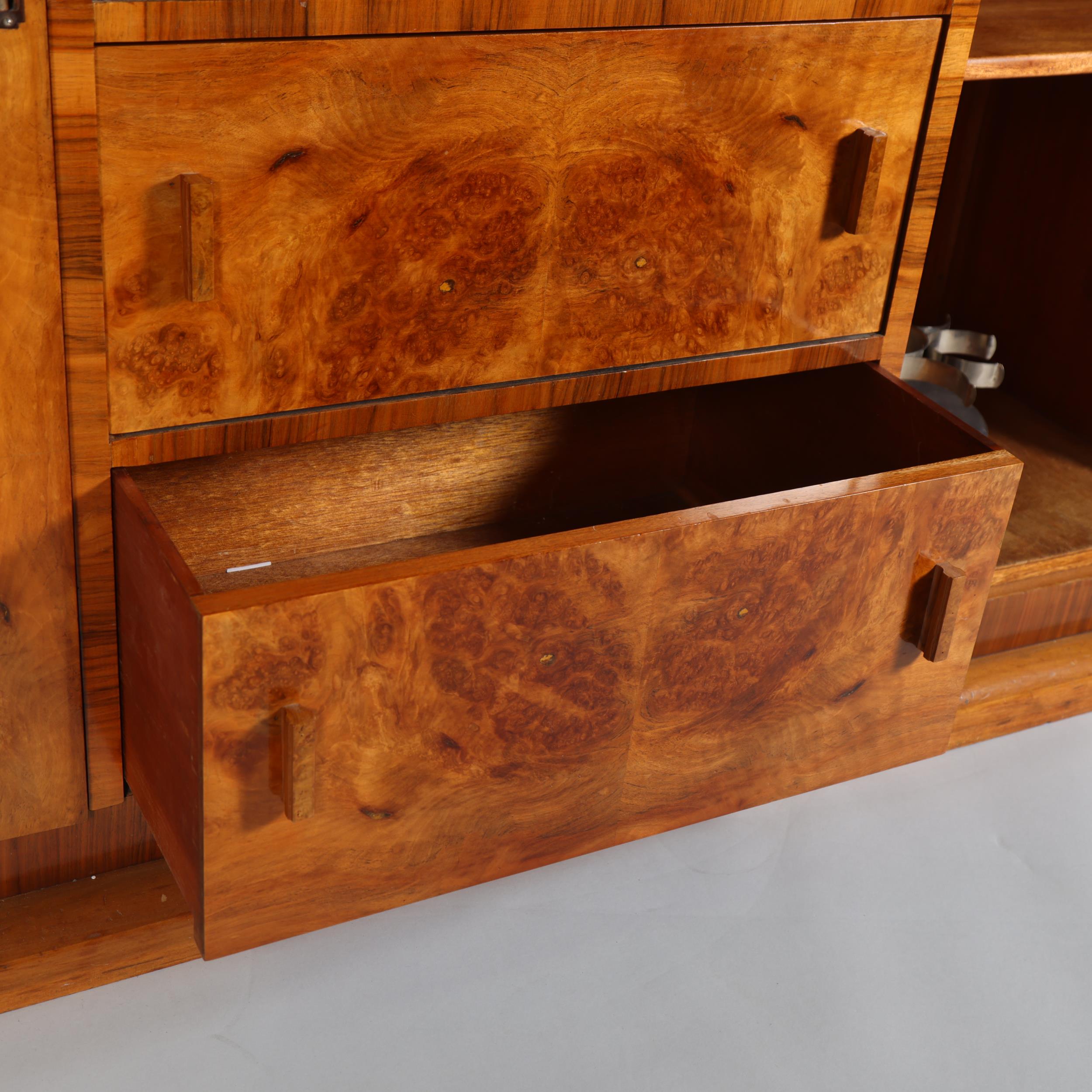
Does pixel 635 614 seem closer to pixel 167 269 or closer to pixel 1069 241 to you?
pixel 167 269

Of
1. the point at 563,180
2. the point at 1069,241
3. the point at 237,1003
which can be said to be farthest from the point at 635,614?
the point at 1069,241

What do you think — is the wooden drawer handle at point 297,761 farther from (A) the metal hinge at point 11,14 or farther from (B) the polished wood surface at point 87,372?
(A) the metal hinge at point 11,14

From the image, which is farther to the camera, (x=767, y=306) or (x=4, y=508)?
(x=767, y=306)

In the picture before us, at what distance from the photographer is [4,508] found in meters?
0.72

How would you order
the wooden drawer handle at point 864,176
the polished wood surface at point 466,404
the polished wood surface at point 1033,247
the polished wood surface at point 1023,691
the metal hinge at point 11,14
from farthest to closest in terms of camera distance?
the polished wood surface at point 1033,247, the polished wood surface at point 1023,691, the wooden drawer handle at point 864,176, the polished wood surface at point 466,404, the metal hinge at point 11,14

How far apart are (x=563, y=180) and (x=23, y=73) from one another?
294mm

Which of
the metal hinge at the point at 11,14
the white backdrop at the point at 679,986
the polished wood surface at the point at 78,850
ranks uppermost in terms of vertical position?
the metal hinge at the point at 11,14

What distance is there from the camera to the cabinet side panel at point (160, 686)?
2.10ft

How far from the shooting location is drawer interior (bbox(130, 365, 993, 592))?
906 millimetres

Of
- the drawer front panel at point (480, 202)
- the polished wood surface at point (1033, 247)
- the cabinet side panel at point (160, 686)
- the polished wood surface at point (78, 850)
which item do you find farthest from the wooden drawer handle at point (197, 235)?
the polished wood surface at point (1033, 247)

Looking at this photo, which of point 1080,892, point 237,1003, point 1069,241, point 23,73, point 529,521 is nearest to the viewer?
point 23,73

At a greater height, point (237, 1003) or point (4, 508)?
point (4, 508)

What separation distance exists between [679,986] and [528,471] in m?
0.40

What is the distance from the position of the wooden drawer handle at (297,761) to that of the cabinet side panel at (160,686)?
0.13ft
